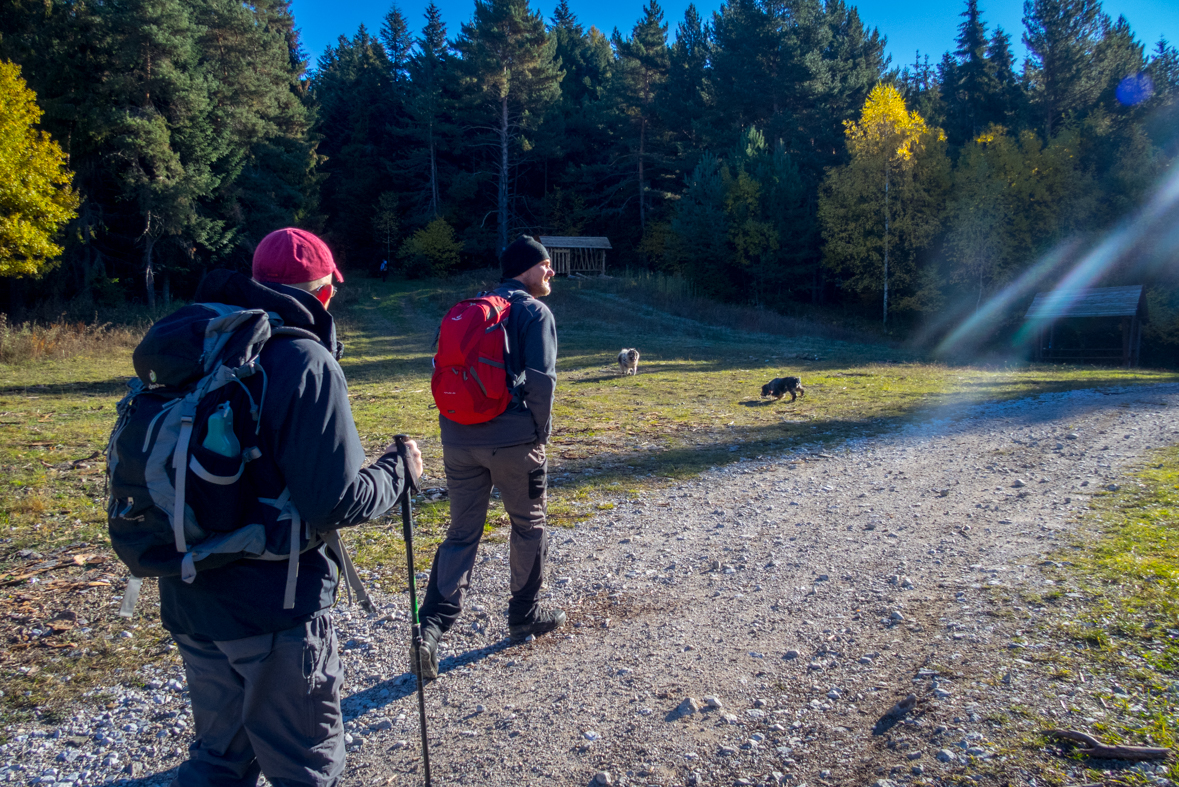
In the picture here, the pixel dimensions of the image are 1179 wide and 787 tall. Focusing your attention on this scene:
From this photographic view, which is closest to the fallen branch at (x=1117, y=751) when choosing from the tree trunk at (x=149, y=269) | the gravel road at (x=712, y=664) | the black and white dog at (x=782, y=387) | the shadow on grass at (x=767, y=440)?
the gravel road at (x=712, y=664)

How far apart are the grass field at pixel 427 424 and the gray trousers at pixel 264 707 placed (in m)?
2.07

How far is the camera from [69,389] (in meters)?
14.0

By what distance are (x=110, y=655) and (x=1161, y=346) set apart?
1630 inches

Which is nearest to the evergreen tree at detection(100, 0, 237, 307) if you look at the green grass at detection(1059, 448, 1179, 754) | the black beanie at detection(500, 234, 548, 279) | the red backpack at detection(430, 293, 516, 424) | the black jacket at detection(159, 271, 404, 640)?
the black beanie at detection(500, 234, 548, 279)

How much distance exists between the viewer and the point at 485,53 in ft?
149

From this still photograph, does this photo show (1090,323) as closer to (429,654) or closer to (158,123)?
(429,654)

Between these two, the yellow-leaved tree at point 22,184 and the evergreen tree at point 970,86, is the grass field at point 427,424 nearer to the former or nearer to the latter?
the yellow-leaved tree at point 22,184

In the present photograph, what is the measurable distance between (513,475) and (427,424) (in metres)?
6.77

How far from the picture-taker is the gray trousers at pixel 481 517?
12.1ft

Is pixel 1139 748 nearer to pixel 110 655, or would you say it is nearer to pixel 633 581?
pixel 633 581

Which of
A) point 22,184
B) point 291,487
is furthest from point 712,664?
point 22,184

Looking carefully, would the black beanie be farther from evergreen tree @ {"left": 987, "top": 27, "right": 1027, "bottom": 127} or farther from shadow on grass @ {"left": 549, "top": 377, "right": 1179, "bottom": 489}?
evergreen tree @ {"left": 987, "top": 27, "right": 1027, "bottom": 127}

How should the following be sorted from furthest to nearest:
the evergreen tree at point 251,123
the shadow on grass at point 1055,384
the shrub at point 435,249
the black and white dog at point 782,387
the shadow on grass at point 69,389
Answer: the shrub at point 435,249 < the evergreen tree at point 251,123 < the shadow on grass at point 1055,384 < the shadow on grass at point 69,389 < the black and white dog at point 782,387

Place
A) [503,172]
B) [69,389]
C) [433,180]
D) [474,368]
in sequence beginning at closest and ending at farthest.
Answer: [474,368]
[69,389]
[503,172]
[433,180]
